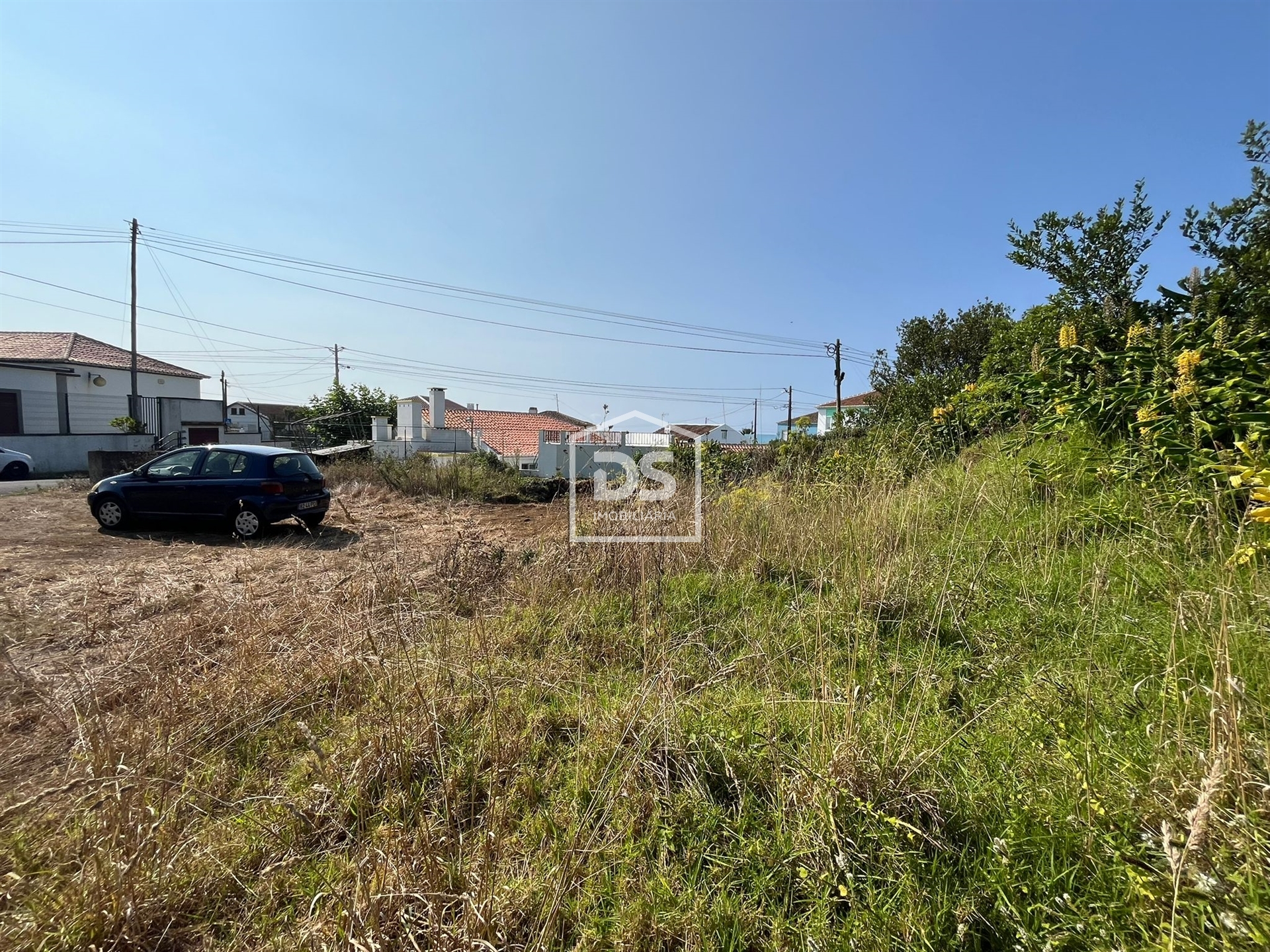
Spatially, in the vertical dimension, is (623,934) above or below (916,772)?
below

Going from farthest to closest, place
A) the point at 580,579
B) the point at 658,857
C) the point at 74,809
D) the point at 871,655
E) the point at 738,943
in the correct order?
the point at 580,579 → the point at 871,655 → the point at 74,809 → the point at 658,857 → the point at 738,943

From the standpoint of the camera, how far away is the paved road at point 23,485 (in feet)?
40.6

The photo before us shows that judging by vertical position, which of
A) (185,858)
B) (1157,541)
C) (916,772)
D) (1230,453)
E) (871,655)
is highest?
(1230,453)

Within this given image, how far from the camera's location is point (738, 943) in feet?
4.33

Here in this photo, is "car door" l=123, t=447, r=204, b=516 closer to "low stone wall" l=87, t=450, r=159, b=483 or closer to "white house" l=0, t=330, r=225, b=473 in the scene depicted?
"low stone wall" l=87, t=450, r=159, b=483

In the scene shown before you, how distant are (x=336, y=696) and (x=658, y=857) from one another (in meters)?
1.80

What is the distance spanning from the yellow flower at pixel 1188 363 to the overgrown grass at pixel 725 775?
697 mm

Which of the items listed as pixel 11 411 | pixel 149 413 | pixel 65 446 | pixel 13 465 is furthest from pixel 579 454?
pixel 11 411

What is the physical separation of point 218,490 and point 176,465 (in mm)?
1004

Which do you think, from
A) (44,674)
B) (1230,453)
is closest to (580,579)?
(44,674)

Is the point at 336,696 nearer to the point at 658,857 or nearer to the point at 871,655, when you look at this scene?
the point at 658,857

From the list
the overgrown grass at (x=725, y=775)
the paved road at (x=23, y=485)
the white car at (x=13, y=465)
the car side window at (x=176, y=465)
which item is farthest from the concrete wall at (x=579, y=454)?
the white car at (x=13, y=465)

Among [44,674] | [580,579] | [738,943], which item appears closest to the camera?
[738,943]

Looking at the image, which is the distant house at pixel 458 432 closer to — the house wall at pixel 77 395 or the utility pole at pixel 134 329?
the utility pole at pixel 134 329
